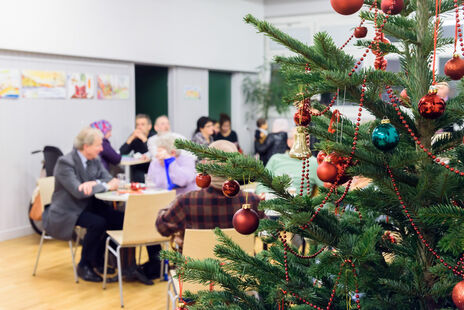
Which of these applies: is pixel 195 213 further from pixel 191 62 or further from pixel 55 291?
pixel 191 62

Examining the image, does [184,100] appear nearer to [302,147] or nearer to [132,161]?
[132,161]

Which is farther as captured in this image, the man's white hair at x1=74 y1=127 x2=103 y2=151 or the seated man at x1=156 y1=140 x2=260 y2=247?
the man's white hair at x1=74 y1=127 x2=103 y2=151

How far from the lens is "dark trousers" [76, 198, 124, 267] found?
4.98 metres

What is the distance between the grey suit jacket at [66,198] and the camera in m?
4.84

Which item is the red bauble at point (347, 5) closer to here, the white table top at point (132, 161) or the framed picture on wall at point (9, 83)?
the white table top at point (132, 161)

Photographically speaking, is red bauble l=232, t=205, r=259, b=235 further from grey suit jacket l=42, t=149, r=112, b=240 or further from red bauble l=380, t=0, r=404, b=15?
grey suit jacket l=42, t=149, r=112, b=240

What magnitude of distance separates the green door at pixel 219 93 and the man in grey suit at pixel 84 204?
5546 mm

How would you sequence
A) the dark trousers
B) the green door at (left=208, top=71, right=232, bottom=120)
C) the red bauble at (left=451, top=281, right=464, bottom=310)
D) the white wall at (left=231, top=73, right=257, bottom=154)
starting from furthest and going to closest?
1. the white wall at (left=231, top=73, right=257, bottom=154)
2. the green door at (left=208, top=71, right=232, bottom=120)
3. the dark trousers
4. the red bauble at (left=451, top=281, right=464, bottom=310)

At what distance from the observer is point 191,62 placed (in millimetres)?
9656

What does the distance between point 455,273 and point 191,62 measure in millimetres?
8758

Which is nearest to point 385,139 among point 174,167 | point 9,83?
point 174,167

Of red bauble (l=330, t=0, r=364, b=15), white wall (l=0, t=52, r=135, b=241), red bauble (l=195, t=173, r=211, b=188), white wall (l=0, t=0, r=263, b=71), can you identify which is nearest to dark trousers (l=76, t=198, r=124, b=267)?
white wall (l=0, t=52, r=135, b=241)

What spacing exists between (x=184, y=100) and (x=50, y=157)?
11.5 feet

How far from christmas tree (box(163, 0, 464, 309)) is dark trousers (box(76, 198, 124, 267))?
3.65 m
